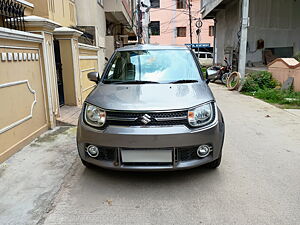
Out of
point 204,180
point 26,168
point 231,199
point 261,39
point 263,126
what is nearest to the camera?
point 231,199

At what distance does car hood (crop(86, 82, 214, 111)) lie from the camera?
2.94 metres

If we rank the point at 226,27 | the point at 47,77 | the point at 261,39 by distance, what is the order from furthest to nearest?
1. the point at 226,27
2. the point at 261,39
3. the point at 47,77

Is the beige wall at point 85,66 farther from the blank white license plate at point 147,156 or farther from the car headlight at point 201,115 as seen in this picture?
the car headlight at point 201,115

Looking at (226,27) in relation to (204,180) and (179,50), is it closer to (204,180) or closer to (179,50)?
(179,50)

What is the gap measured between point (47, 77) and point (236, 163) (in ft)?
11.7

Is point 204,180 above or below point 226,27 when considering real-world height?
Result: below

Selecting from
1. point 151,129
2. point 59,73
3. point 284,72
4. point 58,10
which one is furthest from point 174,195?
point 284,72

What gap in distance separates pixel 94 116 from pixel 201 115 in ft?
3.85

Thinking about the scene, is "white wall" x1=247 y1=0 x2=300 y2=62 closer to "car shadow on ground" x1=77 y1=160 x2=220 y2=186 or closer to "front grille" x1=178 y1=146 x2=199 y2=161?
"car shadow on ground" x1=77 y1=160 x2=220 y2=186

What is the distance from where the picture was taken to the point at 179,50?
435 centimetres

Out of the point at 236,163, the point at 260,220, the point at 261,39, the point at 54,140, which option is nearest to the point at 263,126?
the point at 236,163

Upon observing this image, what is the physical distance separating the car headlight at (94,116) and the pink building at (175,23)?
34482mm

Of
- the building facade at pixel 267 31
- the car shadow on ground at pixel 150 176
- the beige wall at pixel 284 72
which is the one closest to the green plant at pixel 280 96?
the beige wall at pixel 284 72

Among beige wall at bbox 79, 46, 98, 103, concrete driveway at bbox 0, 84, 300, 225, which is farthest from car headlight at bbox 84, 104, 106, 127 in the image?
beige wall at bbox 79, 46, 98, 103
